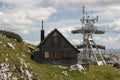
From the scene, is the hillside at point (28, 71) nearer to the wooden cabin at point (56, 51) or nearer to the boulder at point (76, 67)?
the boulder at point (76, 67)

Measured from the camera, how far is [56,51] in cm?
7900

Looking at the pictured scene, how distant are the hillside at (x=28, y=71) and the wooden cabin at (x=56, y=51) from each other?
3.39 metres

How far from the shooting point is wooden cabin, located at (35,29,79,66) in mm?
→ 78188

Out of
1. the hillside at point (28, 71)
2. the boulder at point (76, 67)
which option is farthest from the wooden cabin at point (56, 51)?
the boulder at point (76, 67)

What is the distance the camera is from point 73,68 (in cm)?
7256

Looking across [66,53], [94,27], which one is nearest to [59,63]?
[66,53]

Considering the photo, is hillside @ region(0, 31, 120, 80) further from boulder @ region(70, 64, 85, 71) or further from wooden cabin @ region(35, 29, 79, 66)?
wooden cabin @ region(35, 29, 79, 66)

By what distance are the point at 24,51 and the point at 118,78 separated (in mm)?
20986

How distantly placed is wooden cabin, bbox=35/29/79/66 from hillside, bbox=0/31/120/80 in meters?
3.39

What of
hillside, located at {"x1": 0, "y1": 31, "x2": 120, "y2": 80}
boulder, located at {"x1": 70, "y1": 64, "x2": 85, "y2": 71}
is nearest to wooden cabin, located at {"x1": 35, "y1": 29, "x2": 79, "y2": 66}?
hillside, located at {"x1": 0, "y1": 31, "x2": 120, "y2": 80}

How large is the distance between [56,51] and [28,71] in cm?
1804

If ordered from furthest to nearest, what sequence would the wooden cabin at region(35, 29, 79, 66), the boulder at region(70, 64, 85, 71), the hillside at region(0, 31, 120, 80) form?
the wooden cabin at region(35, 29, 79, 66) < the boulder at region(70, 64, 85, 71) < the hillside at region(0, 31, 120, 80)

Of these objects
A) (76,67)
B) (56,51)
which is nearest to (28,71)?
(76,67)

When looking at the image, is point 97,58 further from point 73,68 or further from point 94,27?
point 73,68
